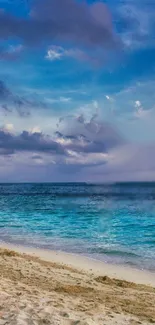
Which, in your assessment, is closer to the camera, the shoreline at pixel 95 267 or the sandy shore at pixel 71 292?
the sandy shore at pixel 71 292

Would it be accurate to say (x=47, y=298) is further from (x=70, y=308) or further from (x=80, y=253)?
(x=80, y=253)

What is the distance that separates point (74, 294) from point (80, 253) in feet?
28.7

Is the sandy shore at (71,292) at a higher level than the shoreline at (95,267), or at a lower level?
higher

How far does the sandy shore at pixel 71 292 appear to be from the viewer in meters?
9.05

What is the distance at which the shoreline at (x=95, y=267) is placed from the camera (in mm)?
15081

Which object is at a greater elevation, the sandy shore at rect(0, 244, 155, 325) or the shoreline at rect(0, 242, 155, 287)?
the sandy shore at rect(0, 244, 155, 325)

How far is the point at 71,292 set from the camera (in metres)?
11.6

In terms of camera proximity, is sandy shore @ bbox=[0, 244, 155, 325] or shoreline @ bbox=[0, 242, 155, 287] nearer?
sandy shore @ bbox=[0, 244, 155, 325]

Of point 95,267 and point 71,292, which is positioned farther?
point 95,267

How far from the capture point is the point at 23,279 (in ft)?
43.8

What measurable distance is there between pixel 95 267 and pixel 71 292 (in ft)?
17.1

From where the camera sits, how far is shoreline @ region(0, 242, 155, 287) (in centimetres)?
1508

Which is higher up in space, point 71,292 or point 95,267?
point 71,292

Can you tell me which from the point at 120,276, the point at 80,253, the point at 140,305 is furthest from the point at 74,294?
the point at 80,253
